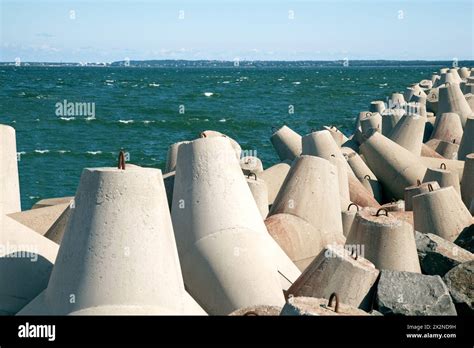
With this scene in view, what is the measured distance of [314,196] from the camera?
237 inches

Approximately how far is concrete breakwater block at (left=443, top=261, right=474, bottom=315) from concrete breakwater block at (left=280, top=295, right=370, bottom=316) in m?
1.25

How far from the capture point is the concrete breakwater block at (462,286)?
4.68 metres

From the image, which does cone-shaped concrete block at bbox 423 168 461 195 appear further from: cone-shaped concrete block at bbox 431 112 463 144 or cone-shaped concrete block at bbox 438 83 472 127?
cone-shaped concrete block at bbox 438 83 472 127

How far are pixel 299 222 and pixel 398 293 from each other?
1604mm

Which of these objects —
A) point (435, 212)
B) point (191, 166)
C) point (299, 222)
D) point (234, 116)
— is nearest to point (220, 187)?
point (191, 166)

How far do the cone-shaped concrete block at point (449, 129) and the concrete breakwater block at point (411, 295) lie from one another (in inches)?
299

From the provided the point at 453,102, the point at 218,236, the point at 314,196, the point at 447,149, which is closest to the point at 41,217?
the point at 218,236

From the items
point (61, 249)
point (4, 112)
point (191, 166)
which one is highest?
point (191, 166)

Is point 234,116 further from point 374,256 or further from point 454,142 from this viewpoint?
Result: point 374,256

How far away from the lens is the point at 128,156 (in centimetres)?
1891

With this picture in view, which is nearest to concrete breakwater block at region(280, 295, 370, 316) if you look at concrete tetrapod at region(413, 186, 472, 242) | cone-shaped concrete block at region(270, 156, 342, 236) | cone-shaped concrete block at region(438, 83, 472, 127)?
cone-shaped concrete block at region(270, 156, 342, 236)

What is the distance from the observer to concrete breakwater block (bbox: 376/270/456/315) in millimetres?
4336

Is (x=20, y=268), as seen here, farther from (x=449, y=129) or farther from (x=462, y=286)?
(x=449, y=129)

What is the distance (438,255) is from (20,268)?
291 cm
